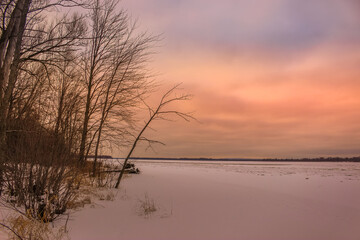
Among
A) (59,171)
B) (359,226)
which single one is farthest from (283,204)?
(59,171)

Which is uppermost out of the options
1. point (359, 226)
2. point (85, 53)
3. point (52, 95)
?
point (85, 53)

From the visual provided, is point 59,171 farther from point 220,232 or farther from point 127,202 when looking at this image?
point 220,232

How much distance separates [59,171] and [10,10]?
5.42m

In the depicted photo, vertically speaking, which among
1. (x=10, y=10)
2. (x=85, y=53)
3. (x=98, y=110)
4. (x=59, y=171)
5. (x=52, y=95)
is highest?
(x=85, y=53)

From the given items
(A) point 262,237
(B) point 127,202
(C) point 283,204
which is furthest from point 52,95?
(C) point 283,204

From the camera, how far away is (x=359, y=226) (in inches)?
202

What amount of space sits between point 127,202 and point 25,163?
2.90 m

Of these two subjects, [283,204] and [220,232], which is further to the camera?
[283,204]

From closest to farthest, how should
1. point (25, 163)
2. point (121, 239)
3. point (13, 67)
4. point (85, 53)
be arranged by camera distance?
point (121, 239), point (25, 163), point (13, 67), point (85, 53)

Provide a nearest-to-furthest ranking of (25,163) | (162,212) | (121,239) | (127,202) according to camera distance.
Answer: (121,239), (25,163), (162,212), (127,202)

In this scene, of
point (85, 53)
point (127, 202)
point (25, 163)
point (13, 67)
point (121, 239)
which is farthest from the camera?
point (85, 53)

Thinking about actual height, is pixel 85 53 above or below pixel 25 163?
above

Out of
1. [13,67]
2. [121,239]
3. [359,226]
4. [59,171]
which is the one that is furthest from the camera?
[13,67]

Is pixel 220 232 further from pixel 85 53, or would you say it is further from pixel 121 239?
pixel 85 53
